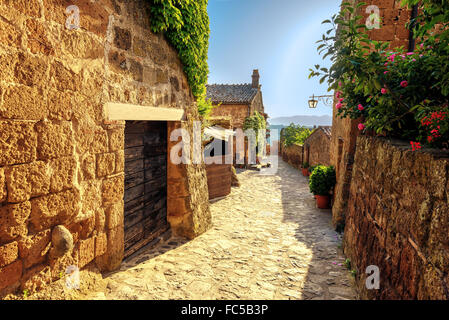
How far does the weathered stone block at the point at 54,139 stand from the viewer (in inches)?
86.0

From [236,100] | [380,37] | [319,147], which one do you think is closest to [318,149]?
[319,147]

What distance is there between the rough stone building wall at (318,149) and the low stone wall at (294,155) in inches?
56.5

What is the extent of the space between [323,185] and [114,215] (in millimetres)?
5645

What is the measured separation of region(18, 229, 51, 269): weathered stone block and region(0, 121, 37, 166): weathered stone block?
66 cm

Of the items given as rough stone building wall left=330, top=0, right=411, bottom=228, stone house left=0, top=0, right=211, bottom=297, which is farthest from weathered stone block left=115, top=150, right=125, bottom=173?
rough stone building wall left=330, top=0, right=411, bottom=228

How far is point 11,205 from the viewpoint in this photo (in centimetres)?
199

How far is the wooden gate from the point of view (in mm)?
3688

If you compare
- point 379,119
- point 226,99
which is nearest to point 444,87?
point 379,119

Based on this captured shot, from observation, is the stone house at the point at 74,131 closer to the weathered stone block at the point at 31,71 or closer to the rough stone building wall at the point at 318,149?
the weathered stone block at the point at 31,71

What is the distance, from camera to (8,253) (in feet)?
6.56

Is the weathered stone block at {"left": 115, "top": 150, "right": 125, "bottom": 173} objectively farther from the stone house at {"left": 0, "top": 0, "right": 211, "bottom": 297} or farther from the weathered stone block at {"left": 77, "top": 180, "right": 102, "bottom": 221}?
the weathered stone block at {"left": 77, "top": 180, "right": 102, "bottom": 221}

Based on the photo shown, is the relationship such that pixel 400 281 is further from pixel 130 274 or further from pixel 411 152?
pixel 130 274

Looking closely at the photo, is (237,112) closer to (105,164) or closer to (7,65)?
(105,164)

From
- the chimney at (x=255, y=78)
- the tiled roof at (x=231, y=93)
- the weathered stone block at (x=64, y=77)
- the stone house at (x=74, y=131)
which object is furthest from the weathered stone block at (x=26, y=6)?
the chimney at (x=255, y=78)
